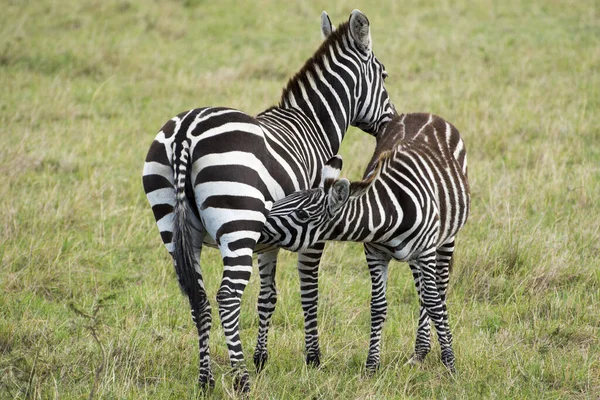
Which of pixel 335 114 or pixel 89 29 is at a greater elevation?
pixel 89 29

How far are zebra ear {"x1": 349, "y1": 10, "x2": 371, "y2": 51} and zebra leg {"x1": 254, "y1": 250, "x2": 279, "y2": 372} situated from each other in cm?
155

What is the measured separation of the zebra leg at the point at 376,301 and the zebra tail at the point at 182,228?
1.32 m

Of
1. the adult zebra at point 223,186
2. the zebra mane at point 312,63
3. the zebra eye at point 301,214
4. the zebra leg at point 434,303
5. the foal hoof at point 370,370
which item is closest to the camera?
the adult zebra at point 223,186

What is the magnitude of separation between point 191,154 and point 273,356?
1760 millimetres

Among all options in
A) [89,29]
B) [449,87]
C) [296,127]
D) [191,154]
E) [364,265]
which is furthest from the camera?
[89,29]

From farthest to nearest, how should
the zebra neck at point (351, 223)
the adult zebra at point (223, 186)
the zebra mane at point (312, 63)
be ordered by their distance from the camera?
the zebra mane at point (312, 63), the zebra neck at point (351, 223), the adult zebra at point (223, 186)

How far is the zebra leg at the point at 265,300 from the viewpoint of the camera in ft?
17.1

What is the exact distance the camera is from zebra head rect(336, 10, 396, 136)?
5.25m

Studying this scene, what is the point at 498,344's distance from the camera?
5320 mm

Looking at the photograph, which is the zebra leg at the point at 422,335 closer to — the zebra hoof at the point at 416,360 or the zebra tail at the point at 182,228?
the zebra hoof at the point at 416,360

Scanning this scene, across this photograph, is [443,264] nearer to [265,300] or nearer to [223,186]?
[265,300]

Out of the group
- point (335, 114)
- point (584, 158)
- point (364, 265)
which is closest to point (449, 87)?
point (584, 158)

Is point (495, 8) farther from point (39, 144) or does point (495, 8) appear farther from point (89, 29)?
point (39, 144)

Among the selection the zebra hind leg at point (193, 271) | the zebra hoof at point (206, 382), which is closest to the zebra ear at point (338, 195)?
the zebra hind leg at point (193, 271)
